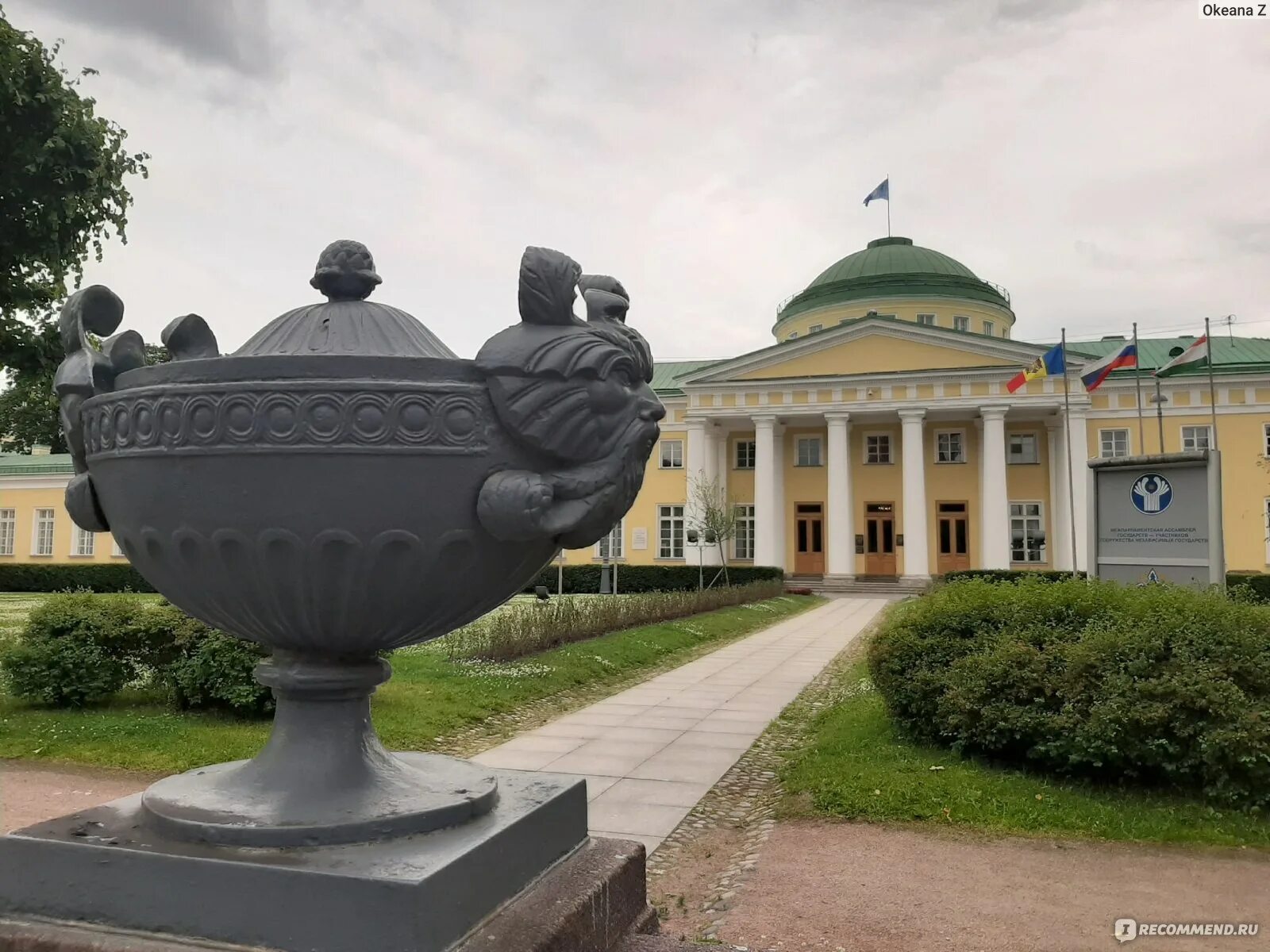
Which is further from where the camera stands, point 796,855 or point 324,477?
point 796,855

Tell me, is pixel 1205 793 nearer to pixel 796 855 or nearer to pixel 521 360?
pixel 796 855

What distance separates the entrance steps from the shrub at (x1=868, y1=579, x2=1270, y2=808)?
Result: 2422cm

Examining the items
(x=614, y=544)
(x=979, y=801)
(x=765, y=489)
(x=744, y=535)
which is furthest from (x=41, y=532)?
(x=979, y=801)

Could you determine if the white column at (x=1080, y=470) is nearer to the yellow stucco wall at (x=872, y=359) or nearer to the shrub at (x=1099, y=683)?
the yellow stucco wall at (x=872, y=359)

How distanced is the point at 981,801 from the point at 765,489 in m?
30.3

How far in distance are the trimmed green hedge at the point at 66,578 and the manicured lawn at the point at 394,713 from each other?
25804 mm

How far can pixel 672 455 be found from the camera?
128 ft

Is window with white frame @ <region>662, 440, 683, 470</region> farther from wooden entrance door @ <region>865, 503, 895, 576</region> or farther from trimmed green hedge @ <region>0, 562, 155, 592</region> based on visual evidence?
trimmed green hedge @ <region>0, 562, 155, 592</region>

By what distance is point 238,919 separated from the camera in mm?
1830

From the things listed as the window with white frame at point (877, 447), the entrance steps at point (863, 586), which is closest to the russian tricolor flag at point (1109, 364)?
the entrance steps at point (863, 586)

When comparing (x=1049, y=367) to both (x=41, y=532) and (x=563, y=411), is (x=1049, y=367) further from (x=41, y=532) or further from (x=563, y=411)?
(x=41, y=532)

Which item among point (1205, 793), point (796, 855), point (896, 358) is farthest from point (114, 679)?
point (896, 358)

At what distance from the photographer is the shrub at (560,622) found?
11.6 metres

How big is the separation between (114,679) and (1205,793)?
8479 millimetres
